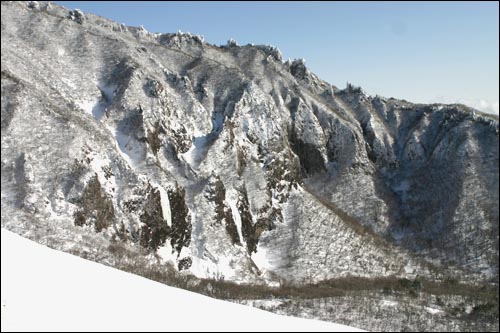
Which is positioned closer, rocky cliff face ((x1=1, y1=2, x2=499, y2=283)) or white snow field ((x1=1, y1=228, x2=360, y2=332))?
white snow field ((x1=1, y1=228, x2=360, y2=332))

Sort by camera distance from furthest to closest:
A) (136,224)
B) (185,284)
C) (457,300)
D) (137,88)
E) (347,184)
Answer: (347,184) < (137,88) < (457,300) < (136,224) < (185,284)

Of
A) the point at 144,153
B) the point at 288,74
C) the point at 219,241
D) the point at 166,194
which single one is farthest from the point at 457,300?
the point at 288,74

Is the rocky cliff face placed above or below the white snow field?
above

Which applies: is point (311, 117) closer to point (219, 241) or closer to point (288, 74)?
point (288, 74)

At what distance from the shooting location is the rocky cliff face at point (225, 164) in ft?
168

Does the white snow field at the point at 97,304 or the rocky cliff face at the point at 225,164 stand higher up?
the rocky cliff face at the point at 225,164

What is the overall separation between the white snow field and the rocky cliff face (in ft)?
116

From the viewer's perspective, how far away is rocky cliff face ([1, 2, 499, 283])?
168 feet

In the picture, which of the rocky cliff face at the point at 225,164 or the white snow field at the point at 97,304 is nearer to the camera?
the white snow field at the point at 97,304

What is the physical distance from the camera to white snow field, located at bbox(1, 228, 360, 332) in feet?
26.5

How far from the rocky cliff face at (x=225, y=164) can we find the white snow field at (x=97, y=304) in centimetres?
3549

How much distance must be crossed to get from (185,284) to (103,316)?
41343 mm

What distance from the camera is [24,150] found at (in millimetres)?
49500

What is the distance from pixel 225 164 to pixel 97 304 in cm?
6130
